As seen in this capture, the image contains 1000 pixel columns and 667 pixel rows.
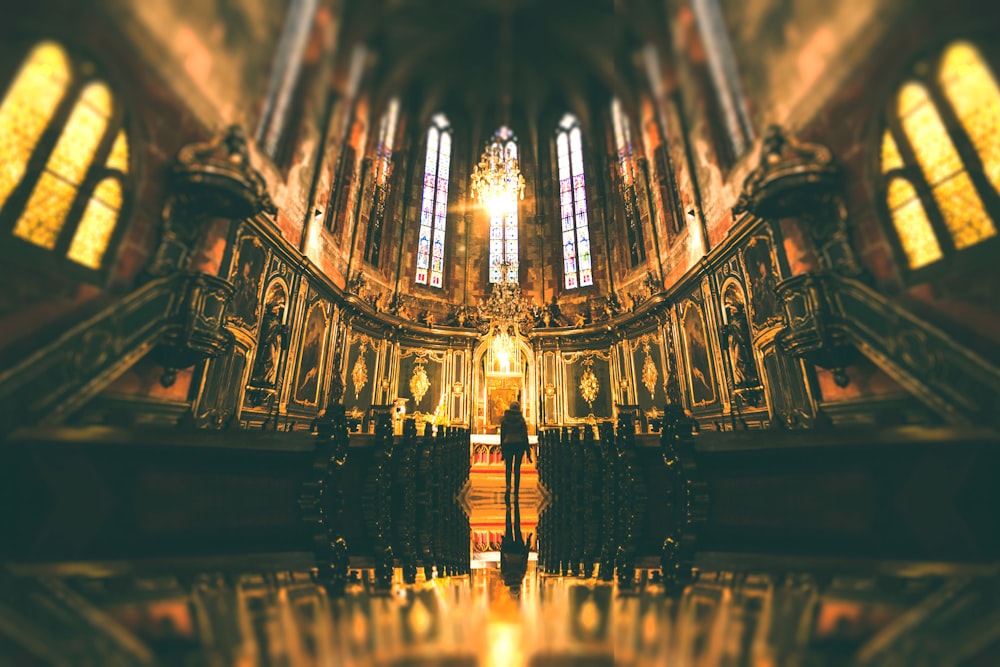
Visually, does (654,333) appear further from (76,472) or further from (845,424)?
(76,472)

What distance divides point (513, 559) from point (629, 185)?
44.1 ft

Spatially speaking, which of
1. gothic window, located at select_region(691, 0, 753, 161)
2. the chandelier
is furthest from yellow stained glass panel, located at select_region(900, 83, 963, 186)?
the chandelier

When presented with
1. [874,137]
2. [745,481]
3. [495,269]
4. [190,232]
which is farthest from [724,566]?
[495,269]

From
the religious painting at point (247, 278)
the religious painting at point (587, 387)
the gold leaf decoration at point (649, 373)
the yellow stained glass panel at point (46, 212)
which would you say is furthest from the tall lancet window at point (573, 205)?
the yellow stained glass panel at point (46, 212)

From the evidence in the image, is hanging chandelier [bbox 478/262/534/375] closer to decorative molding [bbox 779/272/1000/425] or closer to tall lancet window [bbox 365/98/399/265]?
tall lancet window [bbox 365/98/399/265]

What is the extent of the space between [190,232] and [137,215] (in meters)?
0.79

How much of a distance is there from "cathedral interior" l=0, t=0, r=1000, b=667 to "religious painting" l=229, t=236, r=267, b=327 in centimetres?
6

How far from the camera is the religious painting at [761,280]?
663 centimetres

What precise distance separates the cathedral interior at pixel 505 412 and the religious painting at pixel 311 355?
20.7 inches

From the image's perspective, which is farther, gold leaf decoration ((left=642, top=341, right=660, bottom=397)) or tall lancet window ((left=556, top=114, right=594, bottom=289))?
tall lancet window ((left=556, top=114, right=594, bottom=289))

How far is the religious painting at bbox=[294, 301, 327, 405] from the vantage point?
892cm

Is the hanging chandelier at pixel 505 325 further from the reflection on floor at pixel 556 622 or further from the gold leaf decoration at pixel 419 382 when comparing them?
the reflection on floor at pixel 556 622

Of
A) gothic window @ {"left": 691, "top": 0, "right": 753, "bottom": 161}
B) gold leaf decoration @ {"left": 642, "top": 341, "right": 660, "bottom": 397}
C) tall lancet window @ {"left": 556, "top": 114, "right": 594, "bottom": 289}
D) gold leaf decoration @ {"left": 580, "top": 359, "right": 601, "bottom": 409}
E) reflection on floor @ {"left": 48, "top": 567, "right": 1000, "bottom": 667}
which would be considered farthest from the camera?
tall lancet window @ {"left": 556, "top": 114, "right": 594, "bottom": 289}

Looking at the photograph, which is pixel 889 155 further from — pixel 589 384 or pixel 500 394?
pixel 500 394
